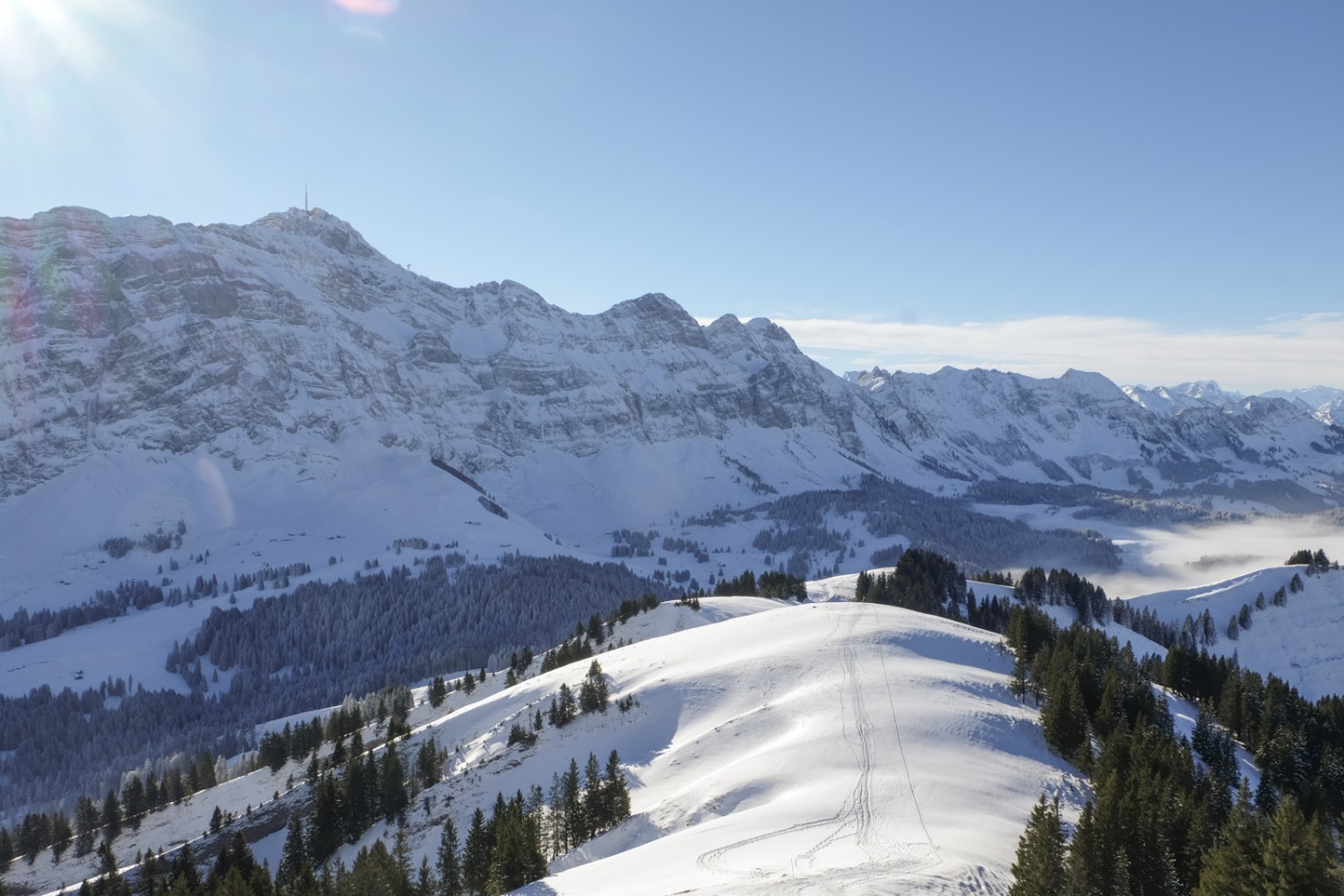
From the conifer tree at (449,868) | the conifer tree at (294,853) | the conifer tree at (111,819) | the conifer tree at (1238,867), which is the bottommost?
the conifer tree at (111,819)

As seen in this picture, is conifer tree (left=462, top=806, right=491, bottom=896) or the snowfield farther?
conifer tree (left=462, top=806, right=491, bottom=896)

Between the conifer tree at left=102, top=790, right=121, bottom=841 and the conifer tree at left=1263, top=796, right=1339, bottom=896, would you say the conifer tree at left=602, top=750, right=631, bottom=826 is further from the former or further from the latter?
the conifer tree at left=102, top=790, right=121, bottom=841

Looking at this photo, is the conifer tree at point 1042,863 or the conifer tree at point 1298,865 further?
the conifer tree at point 1042,863

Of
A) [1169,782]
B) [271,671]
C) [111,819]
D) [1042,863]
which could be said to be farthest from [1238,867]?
[271,671]

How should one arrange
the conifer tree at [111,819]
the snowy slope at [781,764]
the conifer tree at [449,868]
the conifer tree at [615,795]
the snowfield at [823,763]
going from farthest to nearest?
1. the conifer tree at [111,819]
2. the conifer tree at [615,795]
3. the conifer tree at [449,868]
4. the snowy slope at [781,764]
5. the snowfield at [823,763]

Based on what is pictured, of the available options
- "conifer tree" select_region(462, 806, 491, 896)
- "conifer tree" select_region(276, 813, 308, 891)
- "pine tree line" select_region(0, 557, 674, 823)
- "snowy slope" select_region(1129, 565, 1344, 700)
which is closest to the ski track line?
"conifer tree" select_region(462, 806, 491, 896)

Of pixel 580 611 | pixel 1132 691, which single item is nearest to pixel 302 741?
pixel 1132 691

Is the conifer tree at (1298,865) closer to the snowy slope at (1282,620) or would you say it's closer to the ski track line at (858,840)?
the ski track line at (858,840)

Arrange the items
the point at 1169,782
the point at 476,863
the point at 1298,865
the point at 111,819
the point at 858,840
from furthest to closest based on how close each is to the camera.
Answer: the point at 111,819, the point at 476,863, the point at 1169,782, the point at 858,840, the point at 1298,865

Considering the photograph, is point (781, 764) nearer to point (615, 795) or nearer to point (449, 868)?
point (615, 795)

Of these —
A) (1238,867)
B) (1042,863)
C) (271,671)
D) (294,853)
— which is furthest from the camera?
(271,671)

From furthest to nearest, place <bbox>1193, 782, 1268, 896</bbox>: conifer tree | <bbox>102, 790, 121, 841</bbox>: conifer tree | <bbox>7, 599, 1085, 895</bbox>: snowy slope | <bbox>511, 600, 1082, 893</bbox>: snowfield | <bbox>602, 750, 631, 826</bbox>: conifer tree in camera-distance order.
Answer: <bbox>102, 790, 121, 841</bbox>: conifer tree < <bbox>602, 750, 631, 826</bbox>: conifer tree < <bbox>7, 599, 1085, 895</bbox>: snowy slope < <bbox>511, 600, 1082, 893</bbox>: snowfield < <bbox>1193, 782, 1268, 896</bbox>: conifer tree

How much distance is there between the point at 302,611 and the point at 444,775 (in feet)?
429

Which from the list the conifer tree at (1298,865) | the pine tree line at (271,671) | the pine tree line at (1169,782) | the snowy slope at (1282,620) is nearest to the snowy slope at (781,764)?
the pine tree line at (1169,782)
